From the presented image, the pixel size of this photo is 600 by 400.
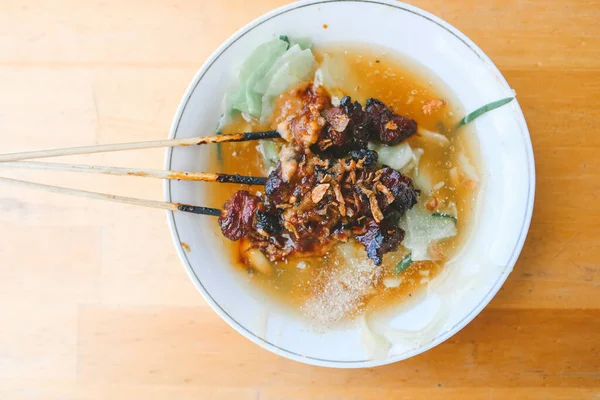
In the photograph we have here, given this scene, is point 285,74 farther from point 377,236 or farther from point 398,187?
point 377,236

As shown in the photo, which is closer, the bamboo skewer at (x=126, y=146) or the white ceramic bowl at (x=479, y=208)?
the bamboo skewer at (x=126, y=146)

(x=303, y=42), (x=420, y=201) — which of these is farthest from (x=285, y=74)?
(x=420, y=201)

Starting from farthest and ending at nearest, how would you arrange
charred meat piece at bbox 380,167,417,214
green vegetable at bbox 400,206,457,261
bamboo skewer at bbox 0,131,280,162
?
green vegetable at bbox 400,206,457,261 → charred meat piece at bbox 380,167,417,214 → bamboo skewer at bbox 0,131,280,162

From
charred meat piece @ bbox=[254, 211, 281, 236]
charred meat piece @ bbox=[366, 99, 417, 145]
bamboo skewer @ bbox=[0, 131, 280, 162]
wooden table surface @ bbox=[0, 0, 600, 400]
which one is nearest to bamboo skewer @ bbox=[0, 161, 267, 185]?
bamboo skewer @ bbox=[0, 131, 280, 162]

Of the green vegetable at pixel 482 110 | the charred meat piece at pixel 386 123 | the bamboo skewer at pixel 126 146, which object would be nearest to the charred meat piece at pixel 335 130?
the charred meat piece at pixel 386 123

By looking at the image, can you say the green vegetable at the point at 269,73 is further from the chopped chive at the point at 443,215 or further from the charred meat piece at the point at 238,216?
the chopped chive at the point at 443,215

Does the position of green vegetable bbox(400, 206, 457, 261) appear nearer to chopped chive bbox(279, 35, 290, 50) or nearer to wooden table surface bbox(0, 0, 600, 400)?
wooden table surface bbox(0, 0, 600, 400)
